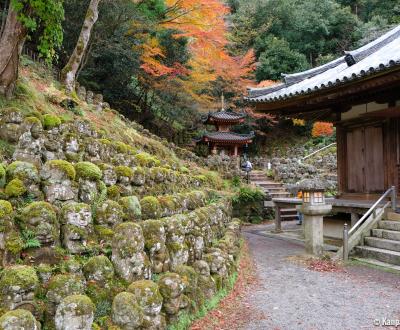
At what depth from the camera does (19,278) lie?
278cm

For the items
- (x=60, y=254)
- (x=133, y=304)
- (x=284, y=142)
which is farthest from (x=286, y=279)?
(x=284, y=142)

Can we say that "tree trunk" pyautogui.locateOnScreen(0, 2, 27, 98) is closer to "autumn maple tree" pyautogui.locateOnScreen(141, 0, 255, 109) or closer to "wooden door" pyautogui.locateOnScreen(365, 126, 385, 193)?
"wooden door" pyautogui.locateOnScreen(365, 126, 385, 193)

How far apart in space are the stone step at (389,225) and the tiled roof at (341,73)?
320 centimetres

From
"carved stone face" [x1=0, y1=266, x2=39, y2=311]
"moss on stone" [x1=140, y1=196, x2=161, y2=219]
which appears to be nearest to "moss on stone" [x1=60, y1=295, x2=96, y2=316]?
"carved stone face" [x1=0, y1=266, x2=39, y2=311]

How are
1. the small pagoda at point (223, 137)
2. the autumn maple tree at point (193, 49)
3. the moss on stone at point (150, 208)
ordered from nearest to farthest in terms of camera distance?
the moss on stone at point (150, 208), the autumn maple tree at point (193, 49), the small pagoda at point (223, 137)

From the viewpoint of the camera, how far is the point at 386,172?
875 centimetres

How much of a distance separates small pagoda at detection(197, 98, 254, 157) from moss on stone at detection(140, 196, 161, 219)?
2098 cm

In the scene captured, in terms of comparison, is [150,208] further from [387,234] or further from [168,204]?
[387,234]

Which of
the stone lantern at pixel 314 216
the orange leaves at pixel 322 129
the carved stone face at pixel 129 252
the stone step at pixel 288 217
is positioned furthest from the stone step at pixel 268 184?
the carved stone face at pixel 129 252

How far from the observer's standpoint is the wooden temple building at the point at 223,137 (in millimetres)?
25984

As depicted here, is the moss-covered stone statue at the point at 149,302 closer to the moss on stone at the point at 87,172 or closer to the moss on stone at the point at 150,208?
Result: the moss on stone at the point at 150,208

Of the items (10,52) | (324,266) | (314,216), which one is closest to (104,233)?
(10,52)

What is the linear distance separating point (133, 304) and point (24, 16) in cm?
502

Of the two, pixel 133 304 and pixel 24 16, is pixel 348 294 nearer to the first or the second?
pixel 133 304
